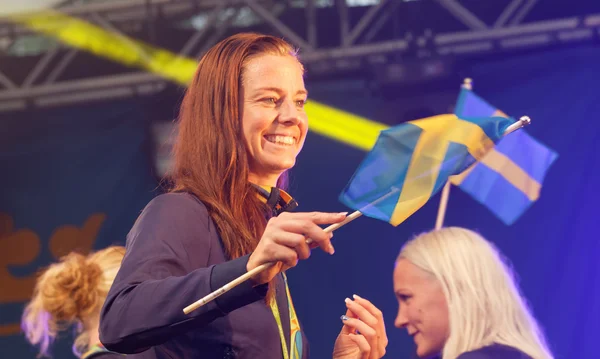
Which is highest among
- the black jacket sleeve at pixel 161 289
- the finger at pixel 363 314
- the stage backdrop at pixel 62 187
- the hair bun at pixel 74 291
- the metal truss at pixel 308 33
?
the metal truss at pixel 308 33

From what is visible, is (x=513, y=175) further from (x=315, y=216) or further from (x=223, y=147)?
(x=315, y=216)

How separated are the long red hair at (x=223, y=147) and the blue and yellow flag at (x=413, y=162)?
0.21m

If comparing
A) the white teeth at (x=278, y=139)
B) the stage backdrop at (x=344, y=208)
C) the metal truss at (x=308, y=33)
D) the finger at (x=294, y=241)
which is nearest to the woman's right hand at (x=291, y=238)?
the finger at (x=294, y=241)

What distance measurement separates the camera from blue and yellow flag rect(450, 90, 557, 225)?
3.84 m

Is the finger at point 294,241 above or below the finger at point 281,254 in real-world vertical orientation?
above

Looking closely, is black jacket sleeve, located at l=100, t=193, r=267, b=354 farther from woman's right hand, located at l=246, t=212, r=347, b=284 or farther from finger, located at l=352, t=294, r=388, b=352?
finger, located at l=352, t=294, r=388, b=352

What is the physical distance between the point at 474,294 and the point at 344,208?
179cm

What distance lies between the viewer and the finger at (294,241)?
4.09 ft

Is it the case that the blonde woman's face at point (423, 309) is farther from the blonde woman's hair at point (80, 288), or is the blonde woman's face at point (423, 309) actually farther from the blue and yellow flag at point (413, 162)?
the blue and yellow flag at point (413, 162)

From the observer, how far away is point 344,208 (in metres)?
4.71

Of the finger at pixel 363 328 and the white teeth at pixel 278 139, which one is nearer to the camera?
the white teeth at pixel 278 139

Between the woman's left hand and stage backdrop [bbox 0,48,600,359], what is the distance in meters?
2.80

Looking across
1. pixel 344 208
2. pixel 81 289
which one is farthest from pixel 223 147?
pixel 344 208

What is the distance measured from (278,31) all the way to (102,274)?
80.8 inches
